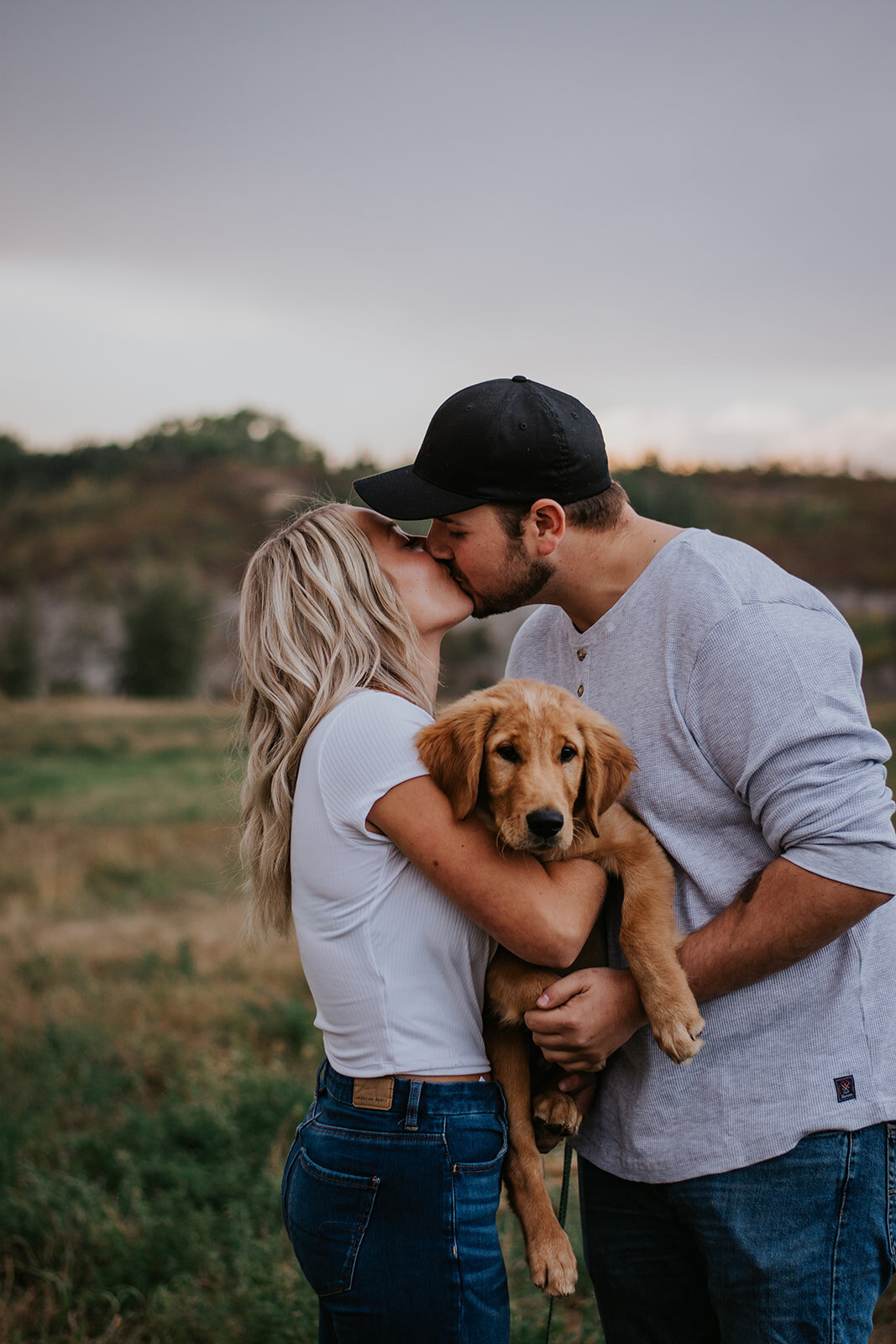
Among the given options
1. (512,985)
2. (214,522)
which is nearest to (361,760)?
(512,985)

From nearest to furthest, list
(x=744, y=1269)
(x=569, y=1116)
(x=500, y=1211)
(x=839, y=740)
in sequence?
(x=839, y=740), (x=744, y=1269), (x=569, y=1116), (x=500, y=1211)

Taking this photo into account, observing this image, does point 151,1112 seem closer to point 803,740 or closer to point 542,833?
point 542,833

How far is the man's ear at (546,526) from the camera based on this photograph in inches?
95.3

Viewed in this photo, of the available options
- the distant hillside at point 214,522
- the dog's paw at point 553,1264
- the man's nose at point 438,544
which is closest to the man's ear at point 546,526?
the man's nose at point 438,544

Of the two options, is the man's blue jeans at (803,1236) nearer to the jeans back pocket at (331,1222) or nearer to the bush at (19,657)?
the jeans back pocket at (331,1222)

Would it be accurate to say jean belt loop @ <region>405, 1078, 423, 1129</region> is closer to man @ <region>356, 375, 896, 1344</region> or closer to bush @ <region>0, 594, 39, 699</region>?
man @ <region>356, 375, 896, 1344</region>

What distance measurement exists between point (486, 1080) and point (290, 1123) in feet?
12.7

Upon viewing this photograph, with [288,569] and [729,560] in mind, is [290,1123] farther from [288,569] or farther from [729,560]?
[729,560]

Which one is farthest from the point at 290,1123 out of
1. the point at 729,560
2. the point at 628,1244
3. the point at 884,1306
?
the point at 729,560

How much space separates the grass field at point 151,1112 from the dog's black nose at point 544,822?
986mm

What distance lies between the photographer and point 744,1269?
6.70ft

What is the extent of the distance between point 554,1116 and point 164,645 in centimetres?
4296

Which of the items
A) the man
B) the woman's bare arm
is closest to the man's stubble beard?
the man

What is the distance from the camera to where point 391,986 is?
6.58ft
